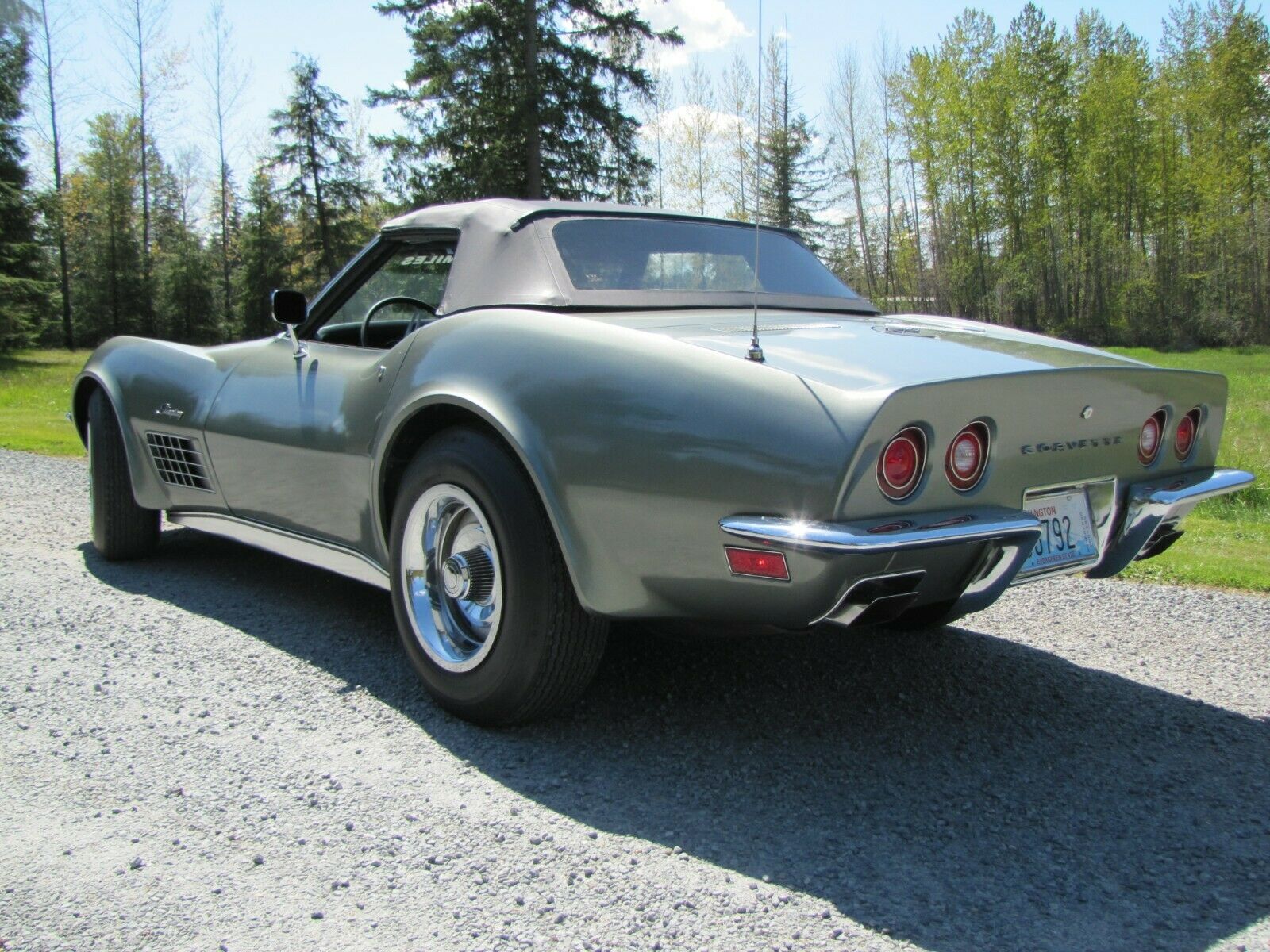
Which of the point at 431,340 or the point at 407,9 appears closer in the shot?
the point at 431,340

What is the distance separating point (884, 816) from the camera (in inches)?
95.0

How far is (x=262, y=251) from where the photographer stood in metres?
35.6

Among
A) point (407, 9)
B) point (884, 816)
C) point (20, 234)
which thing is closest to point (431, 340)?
point (884, 816)

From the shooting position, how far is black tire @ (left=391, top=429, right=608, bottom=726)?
2652 mm

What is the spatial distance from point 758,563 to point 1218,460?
10.1 meters

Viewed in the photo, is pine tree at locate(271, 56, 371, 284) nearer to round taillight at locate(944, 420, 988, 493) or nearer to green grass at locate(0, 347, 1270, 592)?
green grass at locate(0, 347, 1270, 592)

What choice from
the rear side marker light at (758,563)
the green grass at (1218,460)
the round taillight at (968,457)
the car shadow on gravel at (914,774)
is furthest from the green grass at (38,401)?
the round taillight at (968,457)

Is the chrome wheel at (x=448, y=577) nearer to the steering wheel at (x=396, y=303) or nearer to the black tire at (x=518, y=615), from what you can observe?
the black tire at (x=518, y=615)

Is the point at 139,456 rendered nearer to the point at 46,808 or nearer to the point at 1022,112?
the point at 46,808

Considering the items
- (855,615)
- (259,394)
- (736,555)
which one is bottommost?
(855,615)

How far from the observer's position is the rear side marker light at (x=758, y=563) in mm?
2223

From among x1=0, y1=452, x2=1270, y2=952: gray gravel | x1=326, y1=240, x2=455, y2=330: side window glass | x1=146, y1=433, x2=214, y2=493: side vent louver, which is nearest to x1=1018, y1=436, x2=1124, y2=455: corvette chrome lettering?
x1=0, y1=452, x2=1270, y2=952: gray gravel

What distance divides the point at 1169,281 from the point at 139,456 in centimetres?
4854

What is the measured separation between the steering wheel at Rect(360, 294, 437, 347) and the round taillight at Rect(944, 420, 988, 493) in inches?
71.2
